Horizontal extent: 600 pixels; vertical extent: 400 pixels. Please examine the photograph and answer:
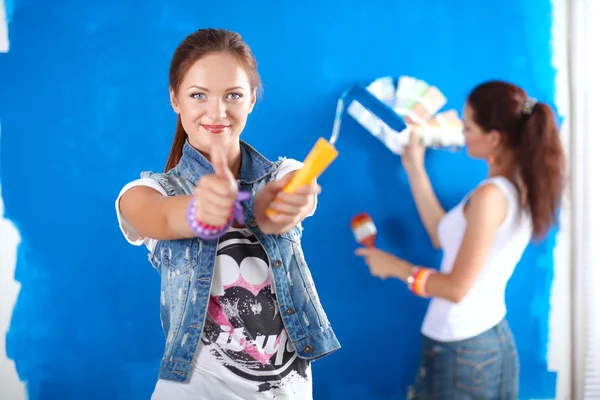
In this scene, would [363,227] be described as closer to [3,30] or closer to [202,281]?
[202,281]

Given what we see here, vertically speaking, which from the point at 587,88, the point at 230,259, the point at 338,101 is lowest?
the point at 230,259

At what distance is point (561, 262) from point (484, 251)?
0.77 m

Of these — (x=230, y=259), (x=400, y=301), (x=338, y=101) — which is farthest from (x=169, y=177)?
(x=400, y=301)

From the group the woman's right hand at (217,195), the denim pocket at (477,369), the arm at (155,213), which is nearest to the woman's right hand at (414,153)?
the denim pocket at (477,369)

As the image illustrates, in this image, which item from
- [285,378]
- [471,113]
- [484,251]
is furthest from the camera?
[471,113]

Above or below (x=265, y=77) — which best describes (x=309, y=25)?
above

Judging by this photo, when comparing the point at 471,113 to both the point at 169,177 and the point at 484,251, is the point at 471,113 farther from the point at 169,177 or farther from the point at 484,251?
the point at 169,177

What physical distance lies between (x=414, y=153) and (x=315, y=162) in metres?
1.07

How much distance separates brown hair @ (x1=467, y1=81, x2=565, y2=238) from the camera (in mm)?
1354

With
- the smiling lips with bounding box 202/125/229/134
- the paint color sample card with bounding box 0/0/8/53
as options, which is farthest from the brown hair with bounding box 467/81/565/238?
the paint color sample card with bounding box 0/0/8/53

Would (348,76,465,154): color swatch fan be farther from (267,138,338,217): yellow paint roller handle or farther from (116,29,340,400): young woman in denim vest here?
(267,138,338,217): yellow paint roller handle

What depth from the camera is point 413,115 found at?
5.72ft

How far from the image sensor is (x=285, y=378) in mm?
972

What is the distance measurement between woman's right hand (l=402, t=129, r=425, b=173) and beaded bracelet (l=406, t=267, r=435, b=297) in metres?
0.45
